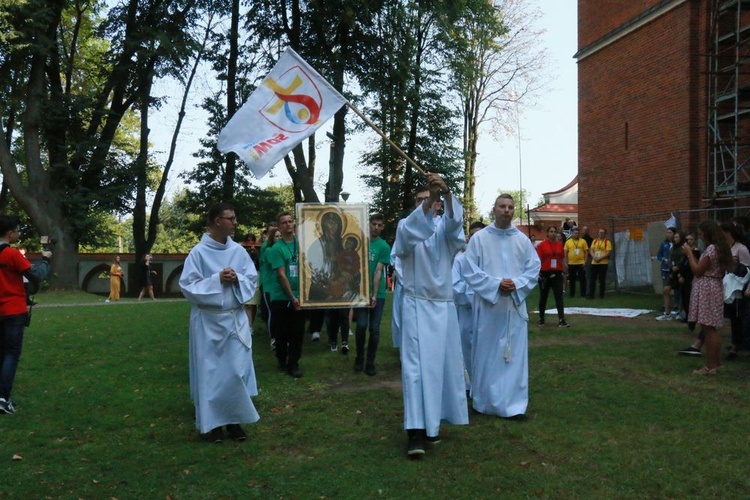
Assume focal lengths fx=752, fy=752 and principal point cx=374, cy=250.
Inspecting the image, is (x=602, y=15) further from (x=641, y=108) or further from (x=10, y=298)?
(x=10, y=298)

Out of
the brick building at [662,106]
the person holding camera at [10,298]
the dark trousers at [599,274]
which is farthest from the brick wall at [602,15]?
the person holding camera at [10,298]

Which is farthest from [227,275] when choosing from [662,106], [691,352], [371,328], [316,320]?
[662,106]

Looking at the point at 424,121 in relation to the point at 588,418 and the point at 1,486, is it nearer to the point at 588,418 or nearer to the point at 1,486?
the point at 588,418

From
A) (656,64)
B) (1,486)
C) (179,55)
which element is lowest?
(1,486)

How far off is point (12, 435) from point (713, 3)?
19481mm

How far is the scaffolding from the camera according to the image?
18891 millimetres

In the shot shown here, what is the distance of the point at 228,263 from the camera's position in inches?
270

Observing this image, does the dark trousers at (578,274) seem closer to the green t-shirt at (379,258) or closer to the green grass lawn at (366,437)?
the green grass lawn at (366,437)

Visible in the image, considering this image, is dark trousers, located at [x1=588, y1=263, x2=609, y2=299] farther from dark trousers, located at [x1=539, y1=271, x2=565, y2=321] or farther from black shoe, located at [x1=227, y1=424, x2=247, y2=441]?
black shoe, located at [x1=227, y1=424, x2=247, y2=441]

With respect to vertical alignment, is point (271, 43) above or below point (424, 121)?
above

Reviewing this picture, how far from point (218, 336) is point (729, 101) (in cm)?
1772

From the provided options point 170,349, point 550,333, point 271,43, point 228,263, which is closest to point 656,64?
point 550,333

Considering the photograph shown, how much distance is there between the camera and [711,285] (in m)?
9.11

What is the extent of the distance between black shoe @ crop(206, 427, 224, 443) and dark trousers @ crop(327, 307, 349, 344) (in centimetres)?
466
